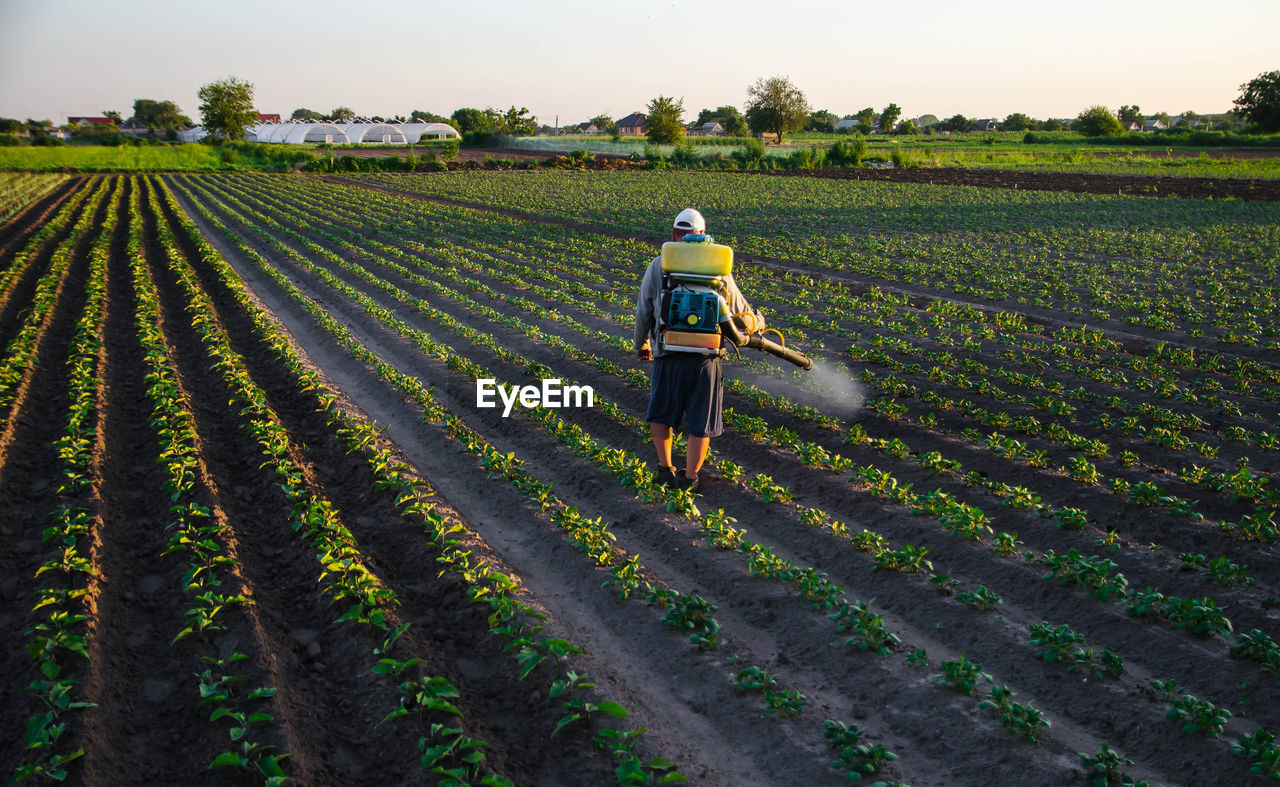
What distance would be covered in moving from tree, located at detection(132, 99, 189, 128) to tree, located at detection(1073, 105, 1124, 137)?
13108 centimetres

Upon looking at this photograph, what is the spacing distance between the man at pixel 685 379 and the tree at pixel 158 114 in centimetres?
14742

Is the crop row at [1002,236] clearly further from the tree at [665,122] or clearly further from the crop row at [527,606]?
the tree at [665,122]

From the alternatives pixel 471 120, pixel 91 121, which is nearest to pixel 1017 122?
pixel 471 120

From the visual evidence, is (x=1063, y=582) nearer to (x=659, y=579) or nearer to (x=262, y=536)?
(x=659, y=579)

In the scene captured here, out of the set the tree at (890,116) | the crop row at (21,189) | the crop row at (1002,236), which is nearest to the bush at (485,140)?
the crop row at (21,189)

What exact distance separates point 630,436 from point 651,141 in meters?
73.4

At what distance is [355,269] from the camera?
1692cm

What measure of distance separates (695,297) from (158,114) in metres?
153

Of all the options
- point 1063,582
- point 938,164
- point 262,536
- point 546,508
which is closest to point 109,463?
point 262,536

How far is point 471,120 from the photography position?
110m

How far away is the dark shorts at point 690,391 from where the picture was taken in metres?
5.96

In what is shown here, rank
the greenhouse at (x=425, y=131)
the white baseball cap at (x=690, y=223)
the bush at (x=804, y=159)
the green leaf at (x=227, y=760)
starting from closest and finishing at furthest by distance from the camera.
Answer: the green leaf at (x=227, y=760), the white baseball cap at (x=690, y=223), the bush at (x=804, y=159), the greenhouse at (x=425, y=131)

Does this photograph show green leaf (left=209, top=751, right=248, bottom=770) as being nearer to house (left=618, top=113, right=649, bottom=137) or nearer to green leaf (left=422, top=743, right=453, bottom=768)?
green leaf (left=422, top=743, right=453, bottom=768)

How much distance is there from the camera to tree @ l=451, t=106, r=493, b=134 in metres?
110
